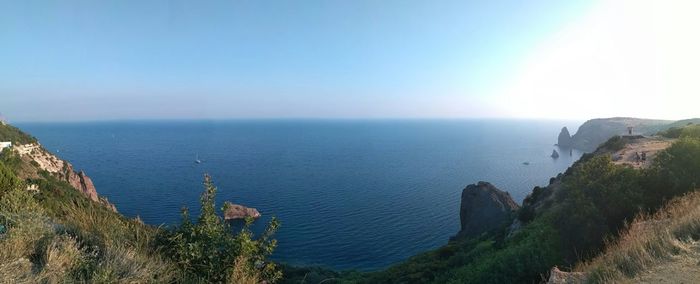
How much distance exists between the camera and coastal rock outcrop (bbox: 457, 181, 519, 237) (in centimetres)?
4791

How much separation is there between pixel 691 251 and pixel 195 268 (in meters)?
9.18

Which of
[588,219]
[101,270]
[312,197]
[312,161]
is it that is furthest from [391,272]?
[312,161]

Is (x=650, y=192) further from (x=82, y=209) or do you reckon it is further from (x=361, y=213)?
(x=361, y=213)

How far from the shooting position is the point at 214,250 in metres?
6.37

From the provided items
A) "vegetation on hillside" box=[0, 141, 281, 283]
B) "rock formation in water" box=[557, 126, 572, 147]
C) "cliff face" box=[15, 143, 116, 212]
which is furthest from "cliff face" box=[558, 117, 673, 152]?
"vegetation on hillside" box=[0, 141, 281, 283]

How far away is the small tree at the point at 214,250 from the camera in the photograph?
621cm

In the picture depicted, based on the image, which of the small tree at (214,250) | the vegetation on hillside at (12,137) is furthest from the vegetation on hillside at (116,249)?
the vegetation on hillside at (12,137)

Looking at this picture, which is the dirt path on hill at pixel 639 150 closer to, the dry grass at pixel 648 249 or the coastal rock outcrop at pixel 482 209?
the coastal rock outcrop at pixel 482 209

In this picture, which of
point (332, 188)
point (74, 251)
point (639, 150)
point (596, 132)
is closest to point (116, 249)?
point (74, 251)

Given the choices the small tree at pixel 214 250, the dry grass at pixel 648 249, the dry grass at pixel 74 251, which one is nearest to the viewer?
the dry grass at pixel 74 251

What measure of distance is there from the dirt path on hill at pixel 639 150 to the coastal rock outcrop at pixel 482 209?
16.7 meters

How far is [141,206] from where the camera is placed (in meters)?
68.9

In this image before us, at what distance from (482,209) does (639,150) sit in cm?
2266

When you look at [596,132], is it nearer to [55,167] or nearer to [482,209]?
[482,209]
